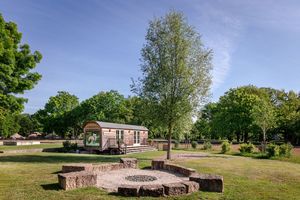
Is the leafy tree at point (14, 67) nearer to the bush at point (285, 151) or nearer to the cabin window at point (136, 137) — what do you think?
the cabin window at point (136, 137)

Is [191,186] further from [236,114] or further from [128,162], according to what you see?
[236,114]

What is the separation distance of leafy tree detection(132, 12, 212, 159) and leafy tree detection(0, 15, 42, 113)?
9.40m

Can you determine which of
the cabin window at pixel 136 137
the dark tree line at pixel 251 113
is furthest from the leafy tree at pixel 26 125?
the cabin window at pixel 136 137

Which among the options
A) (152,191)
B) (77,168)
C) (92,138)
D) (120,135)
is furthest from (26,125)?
(152,191)

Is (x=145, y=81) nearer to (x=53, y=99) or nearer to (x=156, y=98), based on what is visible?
(x=156, y=98)

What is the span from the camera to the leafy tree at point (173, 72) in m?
23.5

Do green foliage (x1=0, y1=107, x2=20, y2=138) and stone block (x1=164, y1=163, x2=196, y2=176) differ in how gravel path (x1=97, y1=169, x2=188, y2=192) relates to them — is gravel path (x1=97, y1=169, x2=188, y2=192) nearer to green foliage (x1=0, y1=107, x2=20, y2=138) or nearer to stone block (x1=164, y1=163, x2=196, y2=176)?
stone block (x1=164, y1=163, x2=196, y2=176)

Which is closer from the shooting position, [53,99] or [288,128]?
[288,128]

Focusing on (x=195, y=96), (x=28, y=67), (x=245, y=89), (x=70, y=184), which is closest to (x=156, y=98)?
(x=195, y=96)

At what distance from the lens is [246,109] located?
2415 inches

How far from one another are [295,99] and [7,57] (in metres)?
67.3

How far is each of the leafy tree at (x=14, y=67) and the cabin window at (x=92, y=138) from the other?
12.3m

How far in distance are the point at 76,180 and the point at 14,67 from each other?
13.3 meters

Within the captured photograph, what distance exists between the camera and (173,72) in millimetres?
23594
